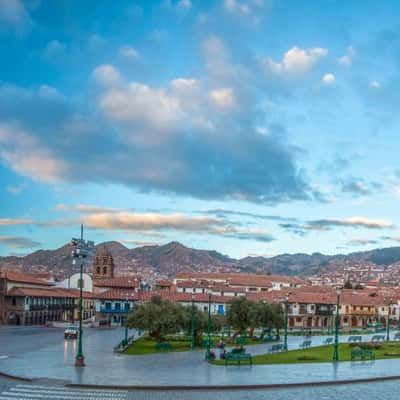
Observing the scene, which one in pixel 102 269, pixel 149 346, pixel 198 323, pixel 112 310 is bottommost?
pixel 112 310

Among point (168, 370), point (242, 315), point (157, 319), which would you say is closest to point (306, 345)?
point (242, 315)

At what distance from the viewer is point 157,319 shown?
5603 centimetres

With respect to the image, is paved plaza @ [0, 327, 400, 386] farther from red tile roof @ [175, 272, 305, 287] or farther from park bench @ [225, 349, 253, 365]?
red tile roof @ [175, 272, 305, 287]

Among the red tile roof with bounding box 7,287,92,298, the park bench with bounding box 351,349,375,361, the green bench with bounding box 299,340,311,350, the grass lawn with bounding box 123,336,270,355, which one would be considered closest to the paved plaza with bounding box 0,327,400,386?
the park bench with bounding box 351,349,375,361

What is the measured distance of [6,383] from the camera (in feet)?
95.0

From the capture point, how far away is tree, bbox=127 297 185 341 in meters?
56.1

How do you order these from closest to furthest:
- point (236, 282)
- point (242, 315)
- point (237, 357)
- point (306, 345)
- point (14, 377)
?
1. point (14, 377)
2. point (237, 357)
3. point (306, 345)
4. point (242, 315)
5. point (236, 282)

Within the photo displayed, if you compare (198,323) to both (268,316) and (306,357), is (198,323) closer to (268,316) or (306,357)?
(268,316)

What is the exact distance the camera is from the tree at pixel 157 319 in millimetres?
56062

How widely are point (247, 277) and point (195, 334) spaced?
93398mm

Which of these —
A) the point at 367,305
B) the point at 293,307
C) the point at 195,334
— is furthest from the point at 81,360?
the point at 367,305

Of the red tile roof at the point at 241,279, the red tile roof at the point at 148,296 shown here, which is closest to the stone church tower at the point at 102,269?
the red tile roof at the point at 148,296

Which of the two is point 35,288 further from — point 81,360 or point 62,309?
point 81,360

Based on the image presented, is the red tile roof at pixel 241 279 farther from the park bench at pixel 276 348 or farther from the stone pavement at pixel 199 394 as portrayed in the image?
the stone pavement at pixel 199 394
